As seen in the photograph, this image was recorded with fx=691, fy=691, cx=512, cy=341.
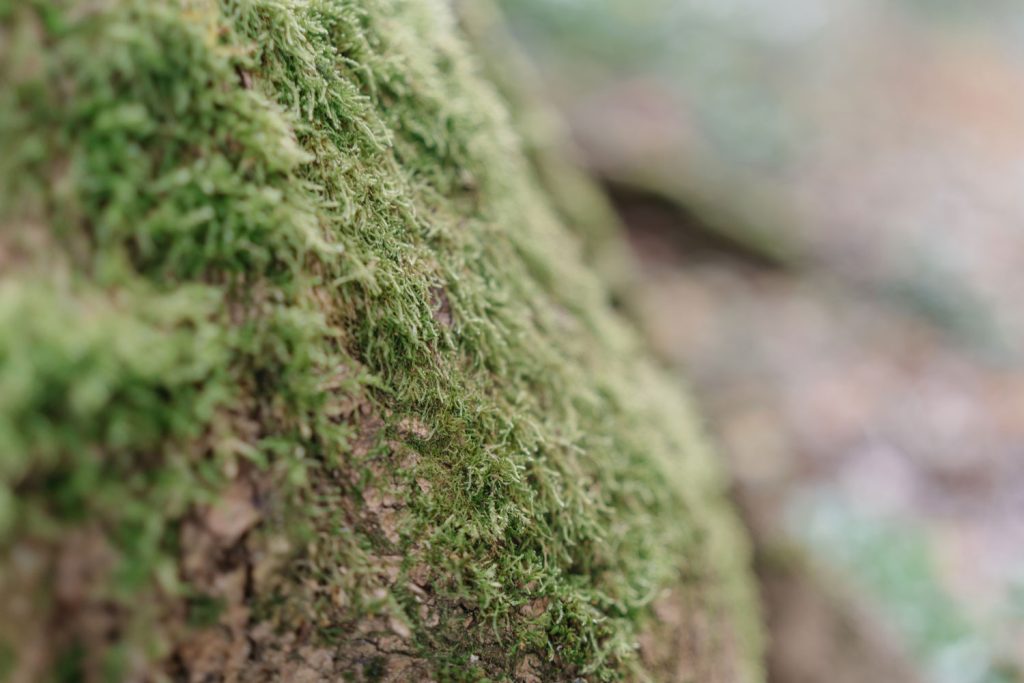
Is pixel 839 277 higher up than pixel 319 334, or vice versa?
pixel 319 334

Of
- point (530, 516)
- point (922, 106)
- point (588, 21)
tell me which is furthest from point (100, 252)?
point (922, 106)

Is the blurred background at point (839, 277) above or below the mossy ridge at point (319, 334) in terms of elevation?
below

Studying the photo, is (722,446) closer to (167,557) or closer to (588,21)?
(167,557)

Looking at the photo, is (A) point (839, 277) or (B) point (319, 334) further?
(A) point (839, 277)

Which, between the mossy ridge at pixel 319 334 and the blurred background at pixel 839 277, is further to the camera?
the blurred background at pixel 839 277
